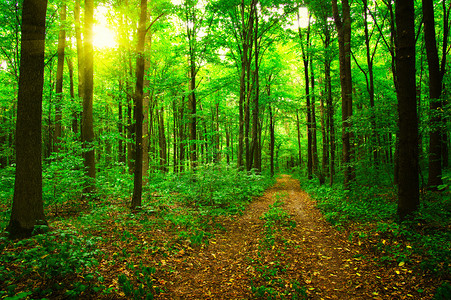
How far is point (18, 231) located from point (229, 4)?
16004 mm

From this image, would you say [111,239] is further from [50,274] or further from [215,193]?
[215,193]

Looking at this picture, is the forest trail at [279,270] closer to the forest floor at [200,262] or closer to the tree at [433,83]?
the forest floor at [200,262]

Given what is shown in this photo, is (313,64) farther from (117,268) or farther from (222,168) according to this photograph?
(117,268)

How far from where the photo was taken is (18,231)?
4574 millimetres

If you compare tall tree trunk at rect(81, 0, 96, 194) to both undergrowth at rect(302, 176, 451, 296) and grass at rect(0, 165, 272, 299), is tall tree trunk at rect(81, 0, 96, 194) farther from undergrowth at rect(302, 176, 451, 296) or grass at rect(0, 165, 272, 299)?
undergrowth at rect(302, 176, 451, 296)

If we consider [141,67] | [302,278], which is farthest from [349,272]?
[141,67]

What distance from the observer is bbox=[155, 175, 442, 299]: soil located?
390 centimetres

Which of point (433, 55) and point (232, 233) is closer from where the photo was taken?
point (232, 233)

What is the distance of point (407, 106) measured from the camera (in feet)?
18.8

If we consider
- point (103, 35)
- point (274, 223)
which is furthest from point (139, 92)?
point (274, 223)

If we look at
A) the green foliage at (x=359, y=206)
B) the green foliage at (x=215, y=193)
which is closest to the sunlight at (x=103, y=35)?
the green foliage at (x=215, y=193)

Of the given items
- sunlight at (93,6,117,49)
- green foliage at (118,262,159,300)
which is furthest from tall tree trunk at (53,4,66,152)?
green foliage at (118,262,159,300)

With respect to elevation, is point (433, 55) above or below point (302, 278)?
above

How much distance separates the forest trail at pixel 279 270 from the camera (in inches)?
156
